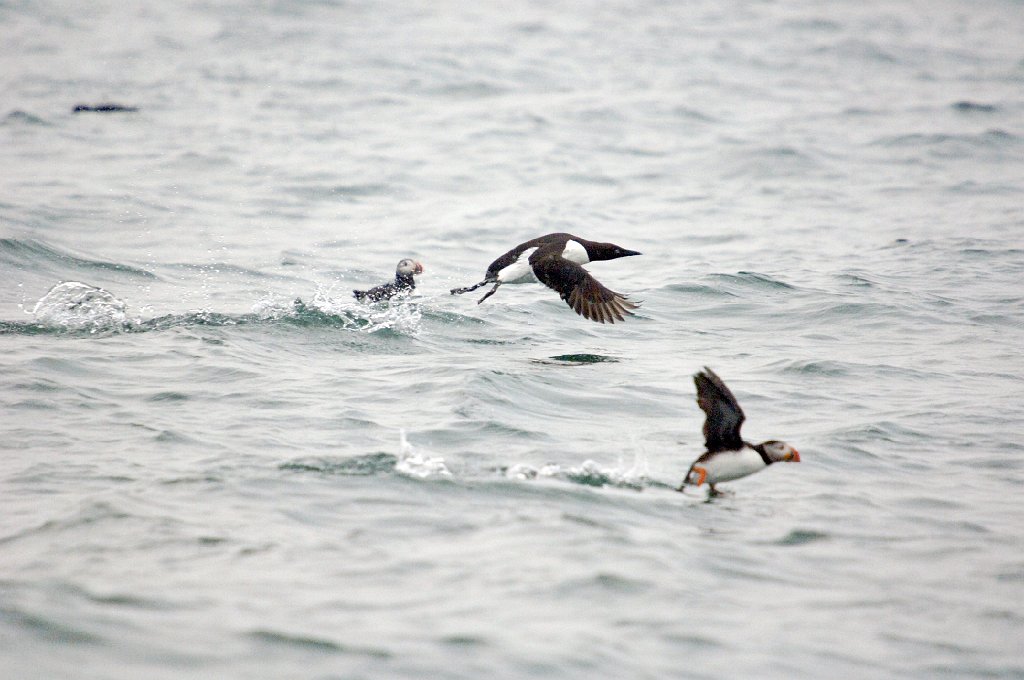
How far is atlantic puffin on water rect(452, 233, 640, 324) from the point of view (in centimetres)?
941

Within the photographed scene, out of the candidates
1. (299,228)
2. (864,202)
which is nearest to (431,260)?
(299,228)

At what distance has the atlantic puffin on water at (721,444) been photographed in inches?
249

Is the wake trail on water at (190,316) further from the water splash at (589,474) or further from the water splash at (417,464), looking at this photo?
the water splash at (589,474)

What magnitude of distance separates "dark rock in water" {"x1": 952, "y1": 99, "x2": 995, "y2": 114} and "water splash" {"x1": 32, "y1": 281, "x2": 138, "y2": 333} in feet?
53.3

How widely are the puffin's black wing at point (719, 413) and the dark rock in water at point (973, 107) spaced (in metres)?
16.7

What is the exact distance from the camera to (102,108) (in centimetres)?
1959

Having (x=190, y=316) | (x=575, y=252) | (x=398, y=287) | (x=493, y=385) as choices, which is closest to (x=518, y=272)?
(x=575, y=252)

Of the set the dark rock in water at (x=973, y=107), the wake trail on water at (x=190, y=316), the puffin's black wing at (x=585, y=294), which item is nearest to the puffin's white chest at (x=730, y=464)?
the puffin's black wing at (x=585, y=294)

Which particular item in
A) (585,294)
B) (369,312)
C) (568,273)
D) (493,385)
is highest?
(568,273)

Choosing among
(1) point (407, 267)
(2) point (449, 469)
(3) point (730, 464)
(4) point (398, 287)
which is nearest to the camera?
(3) point (730, 464)

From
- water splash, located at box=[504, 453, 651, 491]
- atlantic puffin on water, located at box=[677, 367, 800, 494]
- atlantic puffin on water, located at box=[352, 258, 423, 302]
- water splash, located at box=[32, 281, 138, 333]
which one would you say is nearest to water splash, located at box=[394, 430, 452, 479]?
water splash, located at box=[504, 453, 651, 491]

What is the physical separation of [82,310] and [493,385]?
12.0ft

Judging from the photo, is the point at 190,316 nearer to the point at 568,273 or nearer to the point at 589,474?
the point at 568,273

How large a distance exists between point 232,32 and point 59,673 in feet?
79.6
